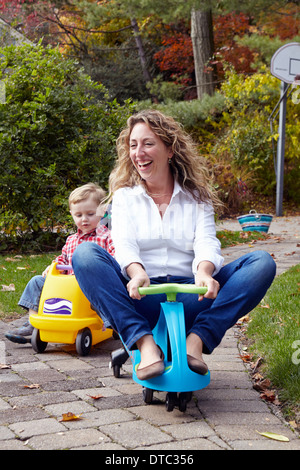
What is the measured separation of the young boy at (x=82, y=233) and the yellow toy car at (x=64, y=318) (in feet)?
0.53

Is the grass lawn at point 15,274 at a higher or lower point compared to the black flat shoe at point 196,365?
lower

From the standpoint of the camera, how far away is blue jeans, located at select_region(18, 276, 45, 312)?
3679 millimetres

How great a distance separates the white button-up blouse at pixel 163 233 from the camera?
2.90 meters

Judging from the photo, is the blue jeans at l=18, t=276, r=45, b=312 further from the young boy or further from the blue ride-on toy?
the blue ride-on toy

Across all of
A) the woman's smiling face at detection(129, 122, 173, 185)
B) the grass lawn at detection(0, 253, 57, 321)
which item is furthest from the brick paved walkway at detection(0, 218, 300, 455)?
the woman's smiling face at detection(129, 122, 173, 185)

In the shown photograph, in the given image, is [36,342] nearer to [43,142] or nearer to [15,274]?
[15,274]

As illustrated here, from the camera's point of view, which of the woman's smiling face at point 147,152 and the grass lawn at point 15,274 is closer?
the woman's smiling face at point 147,152

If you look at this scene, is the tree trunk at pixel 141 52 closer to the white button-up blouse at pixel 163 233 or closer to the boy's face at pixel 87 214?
the boy's face at pixel 87 214

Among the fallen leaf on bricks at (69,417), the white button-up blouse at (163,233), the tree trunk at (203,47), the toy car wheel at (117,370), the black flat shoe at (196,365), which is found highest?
the tree trunk at (203,47)

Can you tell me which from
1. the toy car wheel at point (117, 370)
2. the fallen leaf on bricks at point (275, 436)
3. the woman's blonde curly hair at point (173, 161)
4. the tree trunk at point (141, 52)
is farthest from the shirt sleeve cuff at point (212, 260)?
the tree trunk at point (141, 52)

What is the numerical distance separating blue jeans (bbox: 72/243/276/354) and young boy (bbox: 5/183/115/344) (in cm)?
88

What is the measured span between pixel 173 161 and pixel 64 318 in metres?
1.10

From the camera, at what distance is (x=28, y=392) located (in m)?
2.81

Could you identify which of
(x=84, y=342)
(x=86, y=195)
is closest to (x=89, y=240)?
(x=86, y=195)
